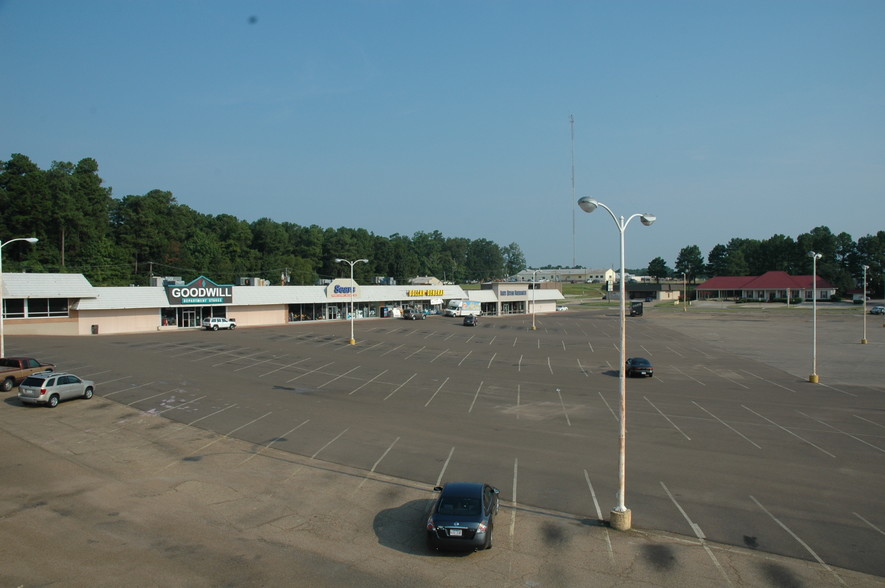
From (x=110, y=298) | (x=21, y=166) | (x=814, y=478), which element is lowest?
(x=814, y=478)

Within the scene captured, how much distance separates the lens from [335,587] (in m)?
10.6

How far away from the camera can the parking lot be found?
506 inches

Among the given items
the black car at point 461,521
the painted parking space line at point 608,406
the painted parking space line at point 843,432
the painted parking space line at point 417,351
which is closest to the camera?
the black car at point 461,521

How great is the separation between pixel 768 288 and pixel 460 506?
155593 millimetres

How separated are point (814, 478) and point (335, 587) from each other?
575 inches

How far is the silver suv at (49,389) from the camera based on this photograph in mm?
24859

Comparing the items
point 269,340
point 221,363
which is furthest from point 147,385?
point 269,340

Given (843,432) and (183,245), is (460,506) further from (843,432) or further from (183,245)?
(183,245)

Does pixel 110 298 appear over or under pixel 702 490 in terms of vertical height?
over

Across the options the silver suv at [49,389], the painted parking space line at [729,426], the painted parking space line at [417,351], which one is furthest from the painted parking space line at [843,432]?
the silver suv at [49,389]

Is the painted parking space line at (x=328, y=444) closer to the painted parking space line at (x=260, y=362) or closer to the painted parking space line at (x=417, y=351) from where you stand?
the painted parking space line at (x=260, y=362)

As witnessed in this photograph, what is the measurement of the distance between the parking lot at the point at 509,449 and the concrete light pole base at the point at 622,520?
28 cm

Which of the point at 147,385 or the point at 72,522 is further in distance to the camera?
the point at 147,385

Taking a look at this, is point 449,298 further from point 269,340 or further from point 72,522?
point 72,522
